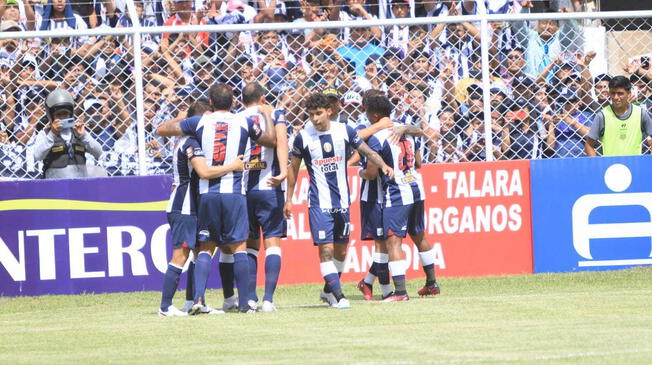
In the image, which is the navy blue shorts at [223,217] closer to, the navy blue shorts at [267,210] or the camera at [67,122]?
the navy blue shorts at [267,210]

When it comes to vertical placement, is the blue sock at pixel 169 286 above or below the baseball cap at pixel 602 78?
below

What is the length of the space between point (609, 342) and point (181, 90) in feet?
22.0

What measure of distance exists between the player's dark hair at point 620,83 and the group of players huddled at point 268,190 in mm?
2931

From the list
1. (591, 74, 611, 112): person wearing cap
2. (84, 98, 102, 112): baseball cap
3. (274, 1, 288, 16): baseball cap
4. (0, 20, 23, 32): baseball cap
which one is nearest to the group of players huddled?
(84, 98, 102, 112): baseball cap

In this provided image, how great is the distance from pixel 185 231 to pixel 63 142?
2.88 metres

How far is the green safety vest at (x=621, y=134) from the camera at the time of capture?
562 inches

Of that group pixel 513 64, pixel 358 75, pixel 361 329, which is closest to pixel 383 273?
pixel 358 75

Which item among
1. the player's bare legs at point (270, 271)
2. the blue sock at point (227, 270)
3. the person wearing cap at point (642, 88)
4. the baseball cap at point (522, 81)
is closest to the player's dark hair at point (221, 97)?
the player's bare legs at point (270, 271)

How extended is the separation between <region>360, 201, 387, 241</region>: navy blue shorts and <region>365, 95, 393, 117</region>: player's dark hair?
91 cm

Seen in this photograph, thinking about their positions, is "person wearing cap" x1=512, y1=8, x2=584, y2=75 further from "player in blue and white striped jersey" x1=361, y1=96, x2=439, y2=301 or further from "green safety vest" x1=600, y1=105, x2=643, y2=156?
"player in blue and white striped jersey" x1=361, y1=96, x2=439, y2=301

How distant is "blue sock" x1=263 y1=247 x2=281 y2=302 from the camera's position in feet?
37.5

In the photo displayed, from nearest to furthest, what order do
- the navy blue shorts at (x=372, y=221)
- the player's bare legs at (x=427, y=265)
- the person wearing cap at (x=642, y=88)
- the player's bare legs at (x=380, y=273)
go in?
the navy blue shorts at (x=372, y=221)
the player's bare legs at (x=380, y=273)
the player's bare legs at (x=427, y=265)
the person wearing cap at (x=642, y=88)

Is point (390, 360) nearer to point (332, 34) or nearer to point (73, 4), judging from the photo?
point (332, 34)

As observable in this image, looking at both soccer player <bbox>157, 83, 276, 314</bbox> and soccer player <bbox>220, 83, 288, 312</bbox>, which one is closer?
soccer player <bbox>157, 83, 276, 314</bbox>
